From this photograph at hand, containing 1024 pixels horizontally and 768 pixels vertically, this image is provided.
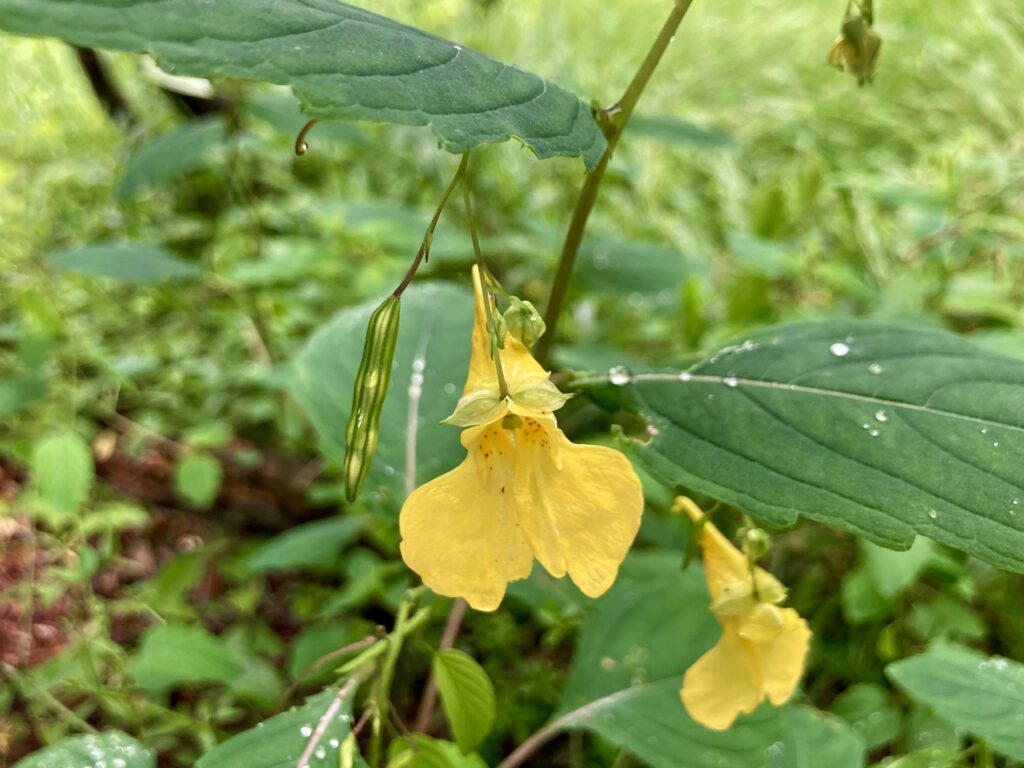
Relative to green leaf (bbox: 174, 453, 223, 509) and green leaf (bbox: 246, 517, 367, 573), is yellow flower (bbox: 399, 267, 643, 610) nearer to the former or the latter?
green leaf (bbox: 246, 517, 367, 573)

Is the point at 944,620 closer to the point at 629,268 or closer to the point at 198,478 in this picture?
the point at 629,268

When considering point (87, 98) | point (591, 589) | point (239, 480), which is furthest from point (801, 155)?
point (87, 98)

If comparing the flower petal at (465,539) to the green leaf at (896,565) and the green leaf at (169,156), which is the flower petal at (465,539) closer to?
the green leaf at (896,565)

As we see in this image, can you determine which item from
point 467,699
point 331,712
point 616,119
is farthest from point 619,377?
point 331,712

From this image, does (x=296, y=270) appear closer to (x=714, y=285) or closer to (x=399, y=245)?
(x=399, y=245)

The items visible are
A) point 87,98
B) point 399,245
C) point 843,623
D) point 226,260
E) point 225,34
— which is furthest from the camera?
point 87,98

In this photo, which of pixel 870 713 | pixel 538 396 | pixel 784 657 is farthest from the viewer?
pixel 870 713

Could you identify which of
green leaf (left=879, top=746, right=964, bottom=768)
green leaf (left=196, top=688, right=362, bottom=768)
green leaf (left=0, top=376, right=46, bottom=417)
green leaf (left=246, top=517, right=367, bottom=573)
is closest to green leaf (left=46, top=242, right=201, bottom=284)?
green leaf (left=0, top=376, right=46, bottom=417)
